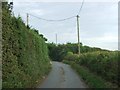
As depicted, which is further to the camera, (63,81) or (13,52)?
(63,81)

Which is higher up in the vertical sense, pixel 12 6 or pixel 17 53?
pixel 12 6

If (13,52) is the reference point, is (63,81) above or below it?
below

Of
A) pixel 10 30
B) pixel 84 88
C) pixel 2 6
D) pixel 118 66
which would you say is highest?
pixel 2 6

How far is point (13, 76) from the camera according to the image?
49.1 feet

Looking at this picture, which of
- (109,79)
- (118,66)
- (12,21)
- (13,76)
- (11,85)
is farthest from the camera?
(109,79)

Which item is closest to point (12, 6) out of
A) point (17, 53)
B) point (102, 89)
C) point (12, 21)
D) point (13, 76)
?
point (12, 21)

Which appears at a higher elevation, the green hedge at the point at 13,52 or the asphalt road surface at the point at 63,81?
the green hedge at the point at 13,52

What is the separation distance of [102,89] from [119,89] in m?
0.85

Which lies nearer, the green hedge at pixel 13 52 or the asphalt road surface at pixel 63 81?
the green hedge at pixel 13 52

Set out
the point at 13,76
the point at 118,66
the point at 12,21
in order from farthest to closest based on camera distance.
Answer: the point at 118,66 < the point at 12,21 < the point at 13,76

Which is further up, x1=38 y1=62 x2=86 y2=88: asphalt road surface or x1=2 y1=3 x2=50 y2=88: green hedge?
x1=2 y1=3 x2=50 y2=88: green hedge

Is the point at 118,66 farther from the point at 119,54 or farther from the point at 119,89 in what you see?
the point at 119,89

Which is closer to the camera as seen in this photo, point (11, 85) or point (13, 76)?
point (11, 85)

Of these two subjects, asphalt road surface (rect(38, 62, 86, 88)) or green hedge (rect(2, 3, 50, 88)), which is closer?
green hedge (rect(2, 3, 50, 88))
